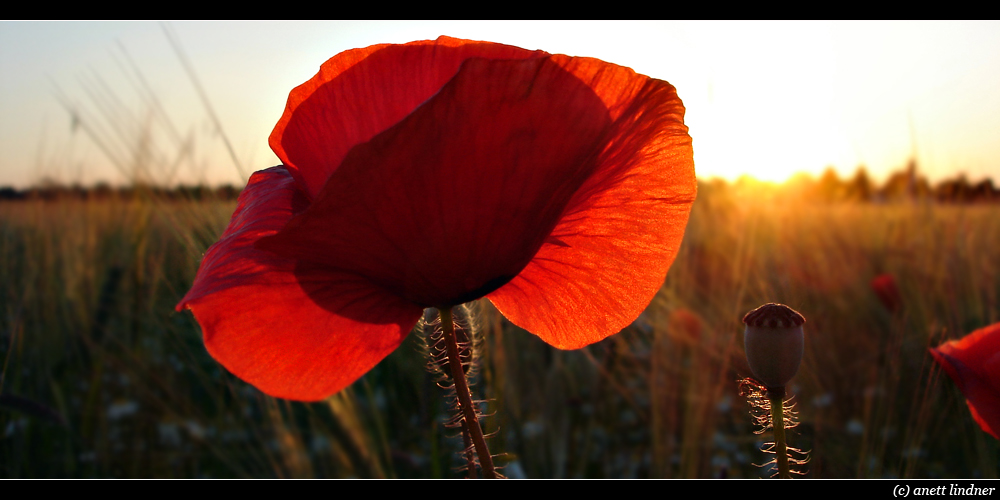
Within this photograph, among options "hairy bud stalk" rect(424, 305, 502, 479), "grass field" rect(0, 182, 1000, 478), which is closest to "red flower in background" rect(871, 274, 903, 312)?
"grass field" rect(0, 182, 1000, 478)

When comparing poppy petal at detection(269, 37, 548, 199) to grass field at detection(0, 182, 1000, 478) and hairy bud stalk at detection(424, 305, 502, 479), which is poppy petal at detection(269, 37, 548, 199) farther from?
grass field at detection(0, 182, 1000, 478)

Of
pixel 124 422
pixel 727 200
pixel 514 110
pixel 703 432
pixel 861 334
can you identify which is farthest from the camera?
pixel 727 200

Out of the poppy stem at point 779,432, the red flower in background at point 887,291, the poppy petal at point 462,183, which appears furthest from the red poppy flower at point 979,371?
the red flower in background at point 887,291

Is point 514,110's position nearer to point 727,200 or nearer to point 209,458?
point 209,458

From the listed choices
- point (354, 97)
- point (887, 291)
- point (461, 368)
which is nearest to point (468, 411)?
point (461, 368)

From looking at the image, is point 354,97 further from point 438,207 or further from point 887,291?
Result: point 887,291
